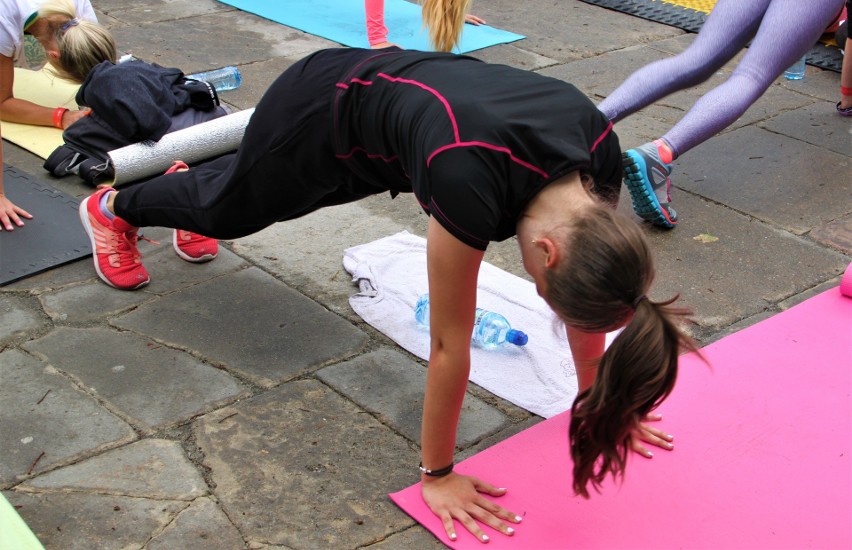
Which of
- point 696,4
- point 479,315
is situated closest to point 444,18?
point 479,315

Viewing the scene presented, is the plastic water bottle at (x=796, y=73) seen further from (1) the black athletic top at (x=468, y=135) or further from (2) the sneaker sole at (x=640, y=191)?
(1) the black athletic top at (x=468, y=135)

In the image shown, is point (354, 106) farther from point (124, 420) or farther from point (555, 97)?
point (124, 420)

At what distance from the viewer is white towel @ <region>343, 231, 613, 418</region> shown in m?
2.64

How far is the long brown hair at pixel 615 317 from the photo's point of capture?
1.74 metres

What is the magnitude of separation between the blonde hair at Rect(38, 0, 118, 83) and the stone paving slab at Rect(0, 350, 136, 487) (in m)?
1.54

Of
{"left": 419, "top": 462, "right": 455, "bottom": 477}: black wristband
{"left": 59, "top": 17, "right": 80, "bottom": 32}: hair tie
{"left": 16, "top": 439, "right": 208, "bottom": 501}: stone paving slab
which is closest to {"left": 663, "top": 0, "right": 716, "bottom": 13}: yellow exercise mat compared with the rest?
{"left": 59, "top": 17, "right": 80, "bottom": 32}: hair tie

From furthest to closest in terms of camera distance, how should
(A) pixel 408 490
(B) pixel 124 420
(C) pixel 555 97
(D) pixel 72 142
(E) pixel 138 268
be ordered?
(D) pixel 72 142, (E) pixel 138 268, (B) pixel 124 420, (A) pixel 408 490, (C) pixel 555 97

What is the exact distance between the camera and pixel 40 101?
4.32m

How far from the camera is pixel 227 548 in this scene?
2.04m

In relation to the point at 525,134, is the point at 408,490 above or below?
below

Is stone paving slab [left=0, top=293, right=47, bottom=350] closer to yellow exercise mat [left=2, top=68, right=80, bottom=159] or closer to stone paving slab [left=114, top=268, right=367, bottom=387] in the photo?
stone paving slab [left=114, top=268, right=367, bottom=387]

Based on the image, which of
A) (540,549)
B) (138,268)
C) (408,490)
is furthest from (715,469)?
(138,268)

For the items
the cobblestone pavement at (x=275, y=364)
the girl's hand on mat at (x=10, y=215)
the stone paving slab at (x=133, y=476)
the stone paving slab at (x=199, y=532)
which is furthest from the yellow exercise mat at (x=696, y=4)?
the stone paving slab at (x=199, y=532)

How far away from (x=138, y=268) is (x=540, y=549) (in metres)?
1.61
